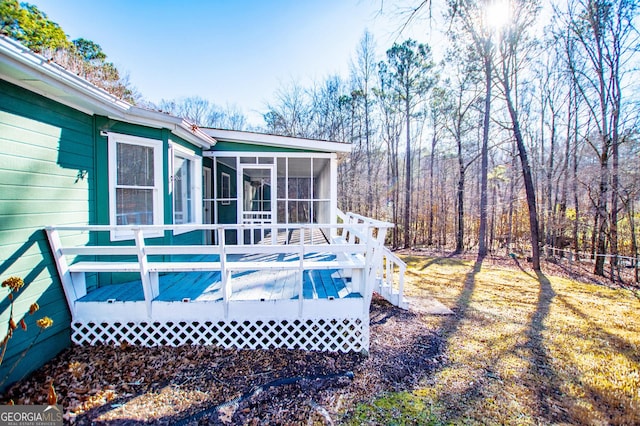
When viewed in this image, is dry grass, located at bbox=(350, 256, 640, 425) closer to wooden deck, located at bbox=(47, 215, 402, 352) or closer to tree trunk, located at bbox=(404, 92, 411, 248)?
wooden deck, located at bbox=(47, 215, 402, 352)

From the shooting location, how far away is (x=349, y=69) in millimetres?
16953

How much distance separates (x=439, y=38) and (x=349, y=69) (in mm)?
13827

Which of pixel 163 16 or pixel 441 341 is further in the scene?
pixel 163 16

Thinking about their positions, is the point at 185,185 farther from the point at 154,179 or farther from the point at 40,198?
the point at 40,198

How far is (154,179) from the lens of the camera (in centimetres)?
427

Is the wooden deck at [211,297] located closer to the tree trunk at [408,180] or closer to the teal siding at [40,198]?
the teal siding at [40,198]

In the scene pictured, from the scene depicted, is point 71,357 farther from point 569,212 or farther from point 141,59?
point 569,212

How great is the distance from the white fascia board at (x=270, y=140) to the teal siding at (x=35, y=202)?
2827 millimetres

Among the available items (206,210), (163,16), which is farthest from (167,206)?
(163,16)

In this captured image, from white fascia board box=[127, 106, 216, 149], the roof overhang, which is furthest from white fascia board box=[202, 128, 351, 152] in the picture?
the roof overhang

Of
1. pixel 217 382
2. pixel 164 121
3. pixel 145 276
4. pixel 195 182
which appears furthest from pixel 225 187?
pixel 217 382

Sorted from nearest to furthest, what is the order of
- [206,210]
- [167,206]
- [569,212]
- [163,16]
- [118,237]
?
[118,237], [167,206], [206,210], [163,16], [569,212]

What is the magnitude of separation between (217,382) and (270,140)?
478 cm

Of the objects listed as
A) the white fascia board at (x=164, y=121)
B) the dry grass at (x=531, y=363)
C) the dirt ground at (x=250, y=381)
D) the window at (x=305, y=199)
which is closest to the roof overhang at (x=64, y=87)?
the white fascia board at (x=164, y=121)
